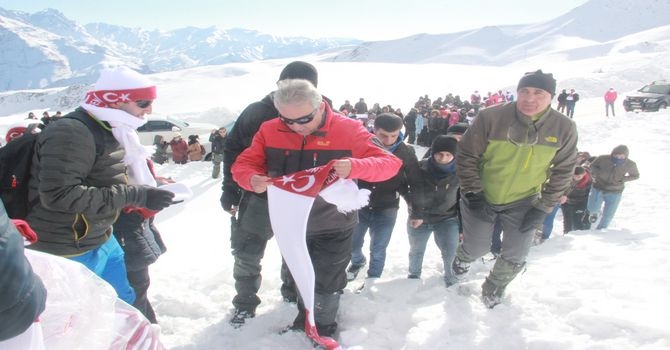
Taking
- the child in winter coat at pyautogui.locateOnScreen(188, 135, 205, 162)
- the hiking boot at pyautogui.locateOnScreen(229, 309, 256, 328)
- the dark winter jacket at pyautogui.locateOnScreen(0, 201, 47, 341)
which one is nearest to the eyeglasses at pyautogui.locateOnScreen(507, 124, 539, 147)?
the hiking boot at pyautogui.locateOnScreen(229, 309, 256, 328)

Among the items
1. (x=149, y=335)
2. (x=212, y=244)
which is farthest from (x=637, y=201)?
(x=149, y=335)

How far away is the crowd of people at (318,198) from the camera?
2465mm

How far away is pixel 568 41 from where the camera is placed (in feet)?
412

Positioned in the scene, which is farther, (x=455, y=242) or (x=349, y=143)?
(x=455, y=242)

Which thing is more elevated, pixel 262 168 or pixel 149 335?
pixel 262 168

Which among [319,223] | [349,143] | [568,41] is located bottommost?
[319,223]

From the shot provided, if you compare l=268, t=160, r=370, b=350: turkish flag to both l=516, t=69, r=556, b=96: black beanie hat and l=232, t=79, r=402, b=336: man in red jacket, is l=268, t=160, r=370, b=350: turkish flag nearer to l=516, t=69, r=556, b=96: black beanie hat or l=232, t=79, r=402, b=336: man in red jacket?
l=232, t=79, r=402, b=336: man in red jacket

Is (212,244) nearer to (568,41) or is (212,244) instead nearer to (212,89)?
(212,89)

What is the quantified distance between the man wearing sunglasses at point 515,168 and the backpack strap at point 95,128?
2676 millimetres

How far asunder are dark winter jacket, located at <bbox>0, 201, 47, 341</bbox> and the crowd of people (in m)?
0.03

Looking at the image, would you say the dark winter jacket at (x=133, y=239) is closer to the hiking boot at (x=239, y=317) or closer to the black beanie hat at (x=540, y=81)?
the hiking boot at (x=239, y=317)

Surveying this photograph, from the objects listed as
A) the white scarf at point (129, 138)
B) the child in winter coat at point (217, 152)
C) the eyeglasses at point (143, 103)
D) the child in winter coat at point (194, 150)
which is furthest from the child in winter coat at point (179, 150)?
the eyeglasses at point (143, 103)

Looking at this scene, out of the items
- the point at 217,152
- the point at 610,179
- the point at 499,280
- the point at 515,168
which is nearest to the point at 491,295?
the point at 499,280

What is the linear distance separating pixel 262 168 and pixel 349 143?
0.64 m
